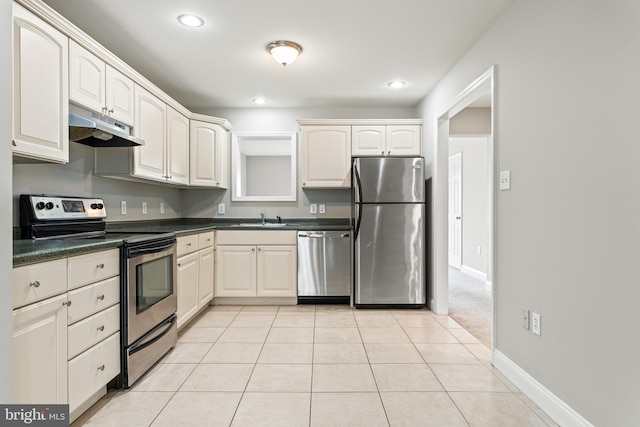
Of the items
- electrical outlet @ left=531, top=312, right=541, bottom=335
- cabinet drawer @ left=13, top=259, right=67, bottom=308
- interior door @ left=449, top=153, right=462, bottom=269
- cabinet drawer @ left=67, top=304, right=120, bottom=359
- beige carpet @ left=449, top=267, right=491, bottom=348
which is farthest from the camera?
interior door @ left=449, top=153, right=462, bottom=269

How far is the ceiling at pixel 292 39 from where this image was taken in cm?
225

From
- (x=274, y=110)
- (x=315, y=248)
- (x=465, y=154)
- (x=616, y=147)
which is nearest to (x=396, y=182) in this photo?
(x=315, y=248)

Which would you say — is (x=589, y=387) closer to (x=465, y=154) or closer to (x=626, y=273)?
(x=626, y=273)

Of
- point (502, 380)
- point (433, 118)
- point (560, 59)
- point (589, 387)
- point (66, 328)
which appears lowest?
point (502, 380)

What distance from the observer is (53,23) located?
6.14 ft

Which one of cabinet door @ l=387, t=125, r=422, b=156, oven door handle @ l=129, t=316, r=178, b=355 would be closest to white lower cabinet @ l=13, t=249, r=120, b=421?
oven door handle @ l=129, t=316, r=178, b=355

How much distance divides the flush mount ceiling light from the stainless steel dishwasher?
1836 mm

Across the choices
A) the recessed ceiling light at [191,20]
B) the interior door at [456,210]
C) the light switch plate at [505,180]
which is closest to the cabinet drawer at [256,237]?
the recessed ceiling light at [191,20]

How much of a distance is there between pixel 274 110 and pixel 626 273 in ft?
13.0

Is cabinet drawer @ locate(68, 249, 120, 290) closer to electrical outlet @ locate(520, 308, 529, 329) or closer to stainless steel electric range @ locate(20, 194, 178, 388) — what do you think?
stainless steel electric range @ locate(20, 194, 178, 388)

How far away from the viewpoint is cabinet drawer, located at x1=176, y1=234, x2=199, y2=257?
2927 mm

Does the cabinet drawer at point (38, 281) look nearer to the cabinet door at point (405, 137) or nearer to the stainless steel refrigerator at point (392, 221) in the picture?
the stainless steel refrigerator at point (392, 221)

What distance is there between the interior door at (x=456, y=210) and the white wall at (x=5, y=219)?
5.97m

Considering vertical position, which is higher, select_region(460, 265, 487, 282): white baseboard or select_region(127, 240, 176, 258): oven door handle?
select_region(127, 240, 176, 258): oven door handle
